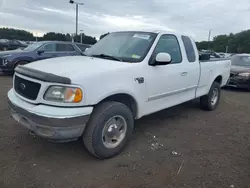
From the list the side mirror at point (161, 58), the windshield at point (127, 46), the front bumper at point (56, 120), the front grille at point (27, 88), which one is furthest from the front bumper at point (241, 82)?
the front grille at point (27, 88)

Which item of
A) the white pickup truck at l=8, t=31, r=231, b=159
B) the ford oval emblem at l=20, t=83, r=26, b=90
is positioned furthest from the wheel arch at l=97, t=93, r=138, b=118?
the ford oval emblem at l=20, t=83, r=26, b=90

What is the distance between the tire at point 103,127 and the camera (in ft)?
9.87

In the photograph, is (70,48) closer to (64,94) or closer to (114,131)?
(114,131)

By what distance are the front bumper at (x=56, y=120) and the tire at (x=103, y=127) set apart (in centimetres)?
14

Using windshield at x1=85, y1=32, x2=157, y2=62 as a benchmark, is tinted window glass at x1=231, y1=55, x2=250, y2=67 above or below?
below

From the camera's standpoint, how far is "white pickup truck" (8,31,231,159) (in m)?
2.78

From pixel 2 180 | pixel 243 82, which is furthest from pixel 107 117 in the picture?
pixel 243 82

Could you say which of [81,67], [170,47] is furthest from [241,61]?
[81,67]

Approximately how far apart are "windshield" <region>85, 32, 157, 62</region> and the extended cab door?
18cm

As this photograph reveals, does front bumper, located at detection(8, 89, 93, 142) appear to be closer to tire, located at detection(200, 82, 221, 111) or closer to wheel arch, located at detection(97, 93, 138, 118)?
wheel arch, located at detection(97, 93, 138, 118)

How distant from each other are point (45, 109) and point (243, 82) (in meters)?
8.37

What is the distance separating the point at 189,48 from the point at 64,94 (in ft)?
10.1

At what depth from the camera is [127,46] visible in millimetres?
3984

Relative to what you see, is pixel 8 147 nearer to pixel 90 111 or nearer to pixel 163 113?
pixel 90 111
